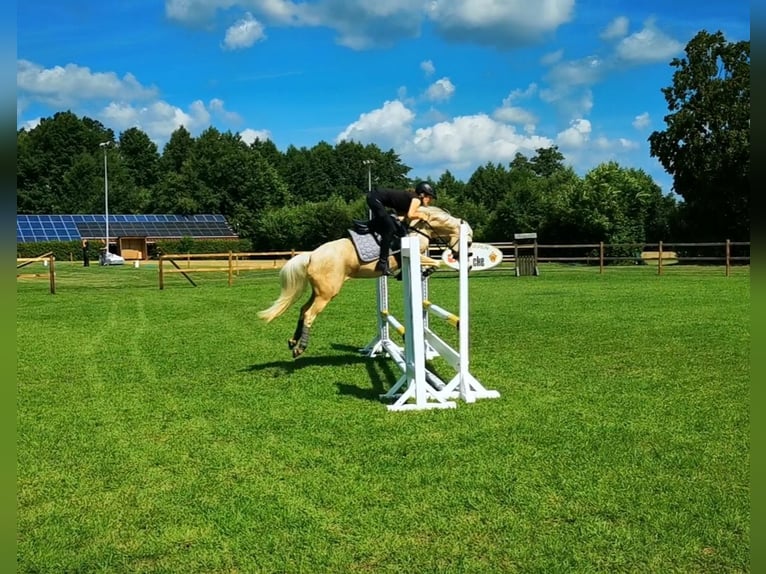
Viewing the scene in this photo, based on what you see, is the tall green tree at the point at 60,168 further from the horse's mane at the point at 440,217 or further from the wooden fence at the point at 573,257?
the horse's mane at the point at 440,217

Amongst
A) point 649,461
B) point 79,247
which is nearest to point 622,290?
point 649,461

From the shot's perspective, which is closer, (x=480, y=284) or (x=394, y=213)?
(x=394, y=213)

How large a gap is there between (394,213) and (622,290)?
13.3m

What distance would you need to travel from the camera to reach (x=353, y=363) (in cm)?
891

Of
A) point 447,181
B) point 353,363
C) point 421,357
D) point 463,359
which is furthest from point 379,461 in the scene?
point 447,181

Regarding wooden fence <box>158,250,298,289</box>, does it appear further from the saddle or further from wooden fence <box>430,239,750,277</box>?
the saddle

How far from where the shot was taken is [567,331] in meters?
11.1

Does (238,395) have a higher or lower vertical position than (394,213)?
lower

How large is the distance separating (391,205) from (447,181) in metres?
78.9

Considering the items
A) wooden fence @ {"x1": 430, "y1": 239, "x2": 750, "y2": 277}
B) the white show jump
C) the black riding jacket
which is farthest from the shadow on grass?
wooden fence @ {"x1": 430, "y1": 239, "x2": 750, "y2": 277}

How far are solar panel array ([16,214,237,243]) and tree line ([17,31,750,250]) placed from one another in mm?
3266

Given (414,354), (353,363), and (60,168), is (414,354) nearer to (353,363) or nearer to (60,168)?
(353,363)

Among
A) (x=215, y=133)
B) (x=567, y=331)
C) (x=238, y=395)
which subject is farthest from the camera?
(x=215, y=133)

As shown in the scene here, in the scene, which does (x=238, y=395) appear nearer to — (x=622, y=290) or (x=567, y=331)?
(x=567, y=331)
